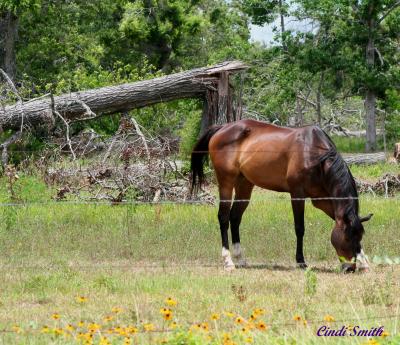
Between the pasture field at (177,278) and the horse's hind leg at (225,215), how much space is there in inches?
7.5

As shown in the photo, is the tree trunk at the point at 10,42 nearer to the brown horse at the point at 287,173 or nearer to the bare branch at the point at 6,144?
the bare branch at the point at 6,144

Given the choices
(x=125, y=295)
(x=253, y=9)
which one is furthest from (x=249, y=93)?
(x=125, y=295)

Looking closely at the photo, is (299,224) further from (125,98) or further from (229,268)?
(125,98)

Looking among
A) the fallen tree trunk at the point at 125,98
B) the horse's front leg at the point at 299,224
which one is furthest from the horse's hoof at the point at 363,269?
the fallen tree trunk at the point at 125,98

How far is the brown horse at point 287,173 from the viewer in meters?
10.1

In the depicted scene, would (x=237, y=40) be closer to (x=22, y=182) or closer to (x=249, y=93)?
(x=249, y=93)

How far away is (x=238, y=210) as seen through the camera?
38.0 ft

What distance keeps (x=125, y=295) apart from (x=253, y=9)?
82.2 feet

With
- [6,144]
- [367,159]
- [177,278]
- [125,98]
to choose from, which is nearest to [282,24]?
[367,159]

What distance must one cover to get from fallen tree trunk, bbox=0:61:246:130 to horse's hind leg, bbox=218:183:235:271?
4.67 metres

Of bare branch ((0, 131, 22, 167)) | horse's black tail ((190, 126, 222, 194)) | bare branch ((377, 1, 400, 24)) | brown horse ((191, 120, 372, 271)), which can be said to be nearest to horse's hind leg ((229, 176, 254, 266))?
brown horse ((191, 120, 372, 271))

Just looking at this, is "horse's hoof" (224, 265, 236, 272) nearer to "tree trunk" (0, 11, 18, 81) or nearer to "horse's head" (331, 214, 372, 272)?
"horse's head" (331, 214, 372, 272)

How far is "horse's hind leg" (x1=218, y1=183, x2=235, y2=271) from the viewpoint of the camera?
10.8 metres

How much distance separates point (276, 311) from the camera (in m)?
7.27
